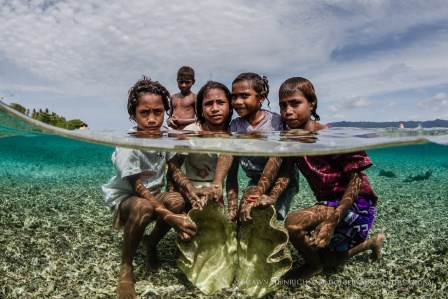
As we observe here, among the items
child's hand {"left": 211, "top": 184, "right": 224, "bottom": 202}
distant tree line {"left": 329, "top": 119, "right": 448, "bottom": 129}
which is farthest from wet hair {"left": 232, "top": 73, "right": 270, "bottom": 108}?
distant tree line {"left": 329, "top": 119, "right": 448, "bottom": 129}

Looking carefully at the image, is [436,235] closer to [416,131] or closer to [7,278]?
[416,131]

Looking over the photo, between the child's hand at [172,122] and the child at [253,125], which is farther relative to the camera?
the child's hand at [172,122]

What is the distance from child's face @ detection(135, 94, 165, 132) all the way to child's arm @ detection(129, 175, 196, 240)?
88cm

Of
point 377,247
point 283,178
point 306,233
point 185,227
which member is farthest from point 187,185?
point 377,247

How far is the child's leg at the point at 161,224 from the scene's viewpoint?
4.44 metres

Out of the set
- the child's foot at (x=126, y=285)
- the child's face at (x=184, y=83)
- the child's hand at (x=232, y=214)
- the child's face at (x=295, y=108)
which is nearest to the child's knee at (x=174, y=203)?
the child's hand at (x=232, y=214)

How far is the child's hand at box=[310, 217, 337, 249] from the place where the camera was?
401cm

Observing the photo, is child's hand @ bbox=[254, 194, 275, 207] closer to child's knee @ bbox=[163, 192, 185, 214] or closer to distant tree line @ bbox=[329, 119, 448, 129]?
child's knee @ bbox=[163, 192, 185, 214]

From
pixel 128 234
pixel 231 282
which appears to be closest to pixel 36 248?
pixel 128 234

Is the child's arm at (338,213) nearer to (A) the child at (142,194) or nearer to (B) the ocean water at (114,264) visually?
(B) the ocean water at (114,264)

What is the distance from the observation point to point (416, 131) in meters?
7.48

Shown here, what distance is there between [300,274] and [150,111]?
2963mm

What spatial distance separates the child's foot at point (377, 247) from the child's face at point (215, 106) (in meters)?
2.86

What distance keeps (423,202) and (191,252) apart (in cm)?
1058
